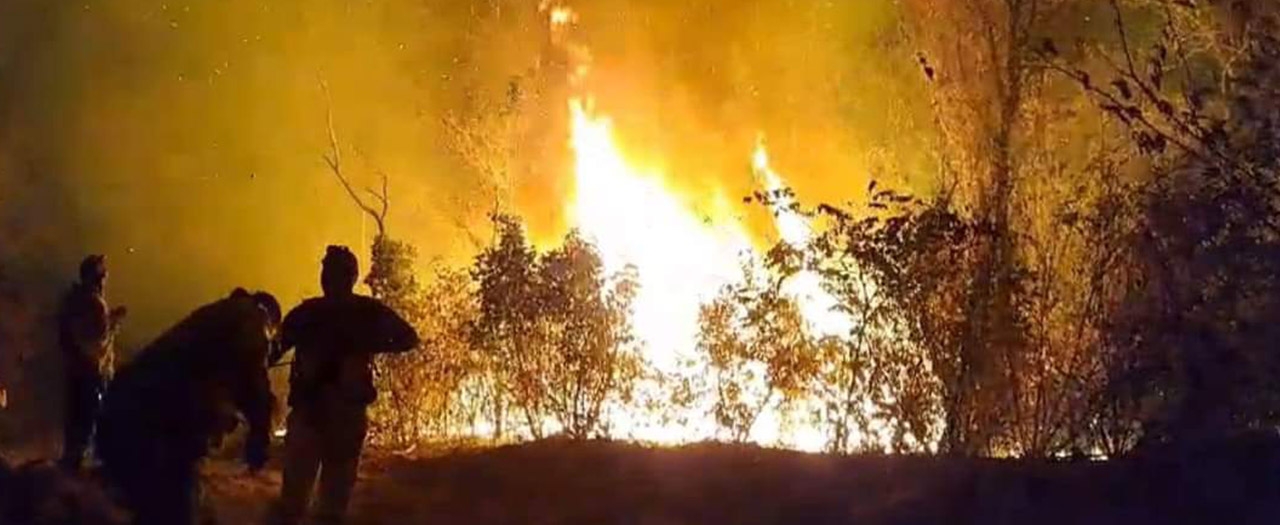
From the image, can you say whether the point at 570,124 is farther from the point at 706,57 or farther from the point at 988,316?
the point at 988,316

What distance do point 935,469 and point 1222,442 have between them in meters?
1.91

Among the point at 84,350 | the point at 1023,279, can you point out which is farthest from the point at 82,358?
the point at 1023,279

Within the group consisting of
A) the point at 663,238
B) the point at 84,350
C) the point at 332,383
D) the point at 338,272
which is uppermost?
the point at 663,238

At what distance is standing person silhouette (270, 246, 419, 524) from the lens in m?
9.12

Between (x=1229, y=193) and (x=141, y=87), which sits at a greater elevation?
(x=141, y=87)

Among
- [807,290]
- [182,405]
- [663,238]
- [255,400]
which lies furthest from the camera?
[663,238]

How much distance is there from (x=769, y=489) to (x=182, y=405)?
5.17 meters

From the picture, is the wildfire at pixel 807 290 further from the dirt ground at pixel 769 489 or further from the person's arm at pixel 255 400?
the person's arm at pixel 255 400

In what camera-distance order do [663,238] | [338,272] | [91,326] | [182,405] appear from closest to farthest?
[182,405], [338,272], [91,326], [663,238]

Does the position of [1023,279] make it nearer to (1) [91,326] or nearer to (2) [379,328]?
(2) [379,328]

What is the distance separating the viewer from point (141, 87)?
968 inches

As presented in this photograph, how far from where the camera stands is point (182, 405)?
7586 mm

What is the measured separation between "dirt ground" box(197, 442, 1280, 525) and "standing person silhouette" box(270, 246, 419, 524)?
6.30 ft

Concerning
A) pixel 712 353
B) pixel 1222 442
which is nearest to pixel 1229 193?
pixel 1222 442
